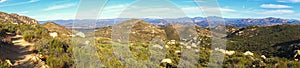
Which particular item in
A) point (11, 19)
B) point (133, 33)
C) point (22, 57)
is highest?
point (22, 57)

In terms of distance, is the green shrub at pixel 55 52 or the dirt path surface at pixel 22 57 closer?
the green shrub at pixel 55 52

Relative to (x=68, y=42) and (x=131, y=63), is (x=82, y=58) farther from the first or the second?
(x=68, y=42)

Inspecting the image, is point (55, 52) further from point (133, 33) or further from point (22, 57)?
point (133, 33)

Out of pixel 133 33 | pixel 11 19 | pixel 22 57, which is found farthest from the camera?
pixel 11 19

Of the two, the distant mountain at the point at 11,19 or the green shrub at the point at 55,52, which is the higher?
the green shrub at the point at 55,52

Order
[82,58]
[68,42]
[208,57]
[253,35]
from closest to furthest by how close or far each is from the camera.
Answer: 1. [82,58]
2. [68,42]
3. [208,57]
4. [253,35]

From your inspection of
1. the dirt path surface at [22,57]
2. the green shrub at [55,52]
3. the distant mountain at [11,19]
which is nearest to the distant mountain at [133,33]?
the green shrub at [55,52]

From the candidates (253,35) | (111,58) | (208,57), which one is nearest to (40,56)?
(111,58)

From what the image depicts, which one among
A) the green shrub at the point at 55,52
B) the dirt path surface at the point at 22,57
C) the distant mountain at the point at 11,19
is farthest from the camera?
the distant mountain at the point at 11,19

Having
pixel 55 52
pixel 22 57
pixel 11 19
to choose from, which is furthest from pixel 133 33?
pixel 11 19

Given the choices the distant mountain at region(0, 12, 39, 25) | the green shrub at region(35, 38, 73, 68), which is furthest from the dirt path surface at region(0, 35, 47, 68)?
the distant mountain at region(0, 12, 39, 25)

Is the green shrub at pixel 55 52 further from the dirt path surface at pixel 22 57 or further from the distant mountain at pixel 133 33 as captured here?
the distant mountain at pixel 133 33
